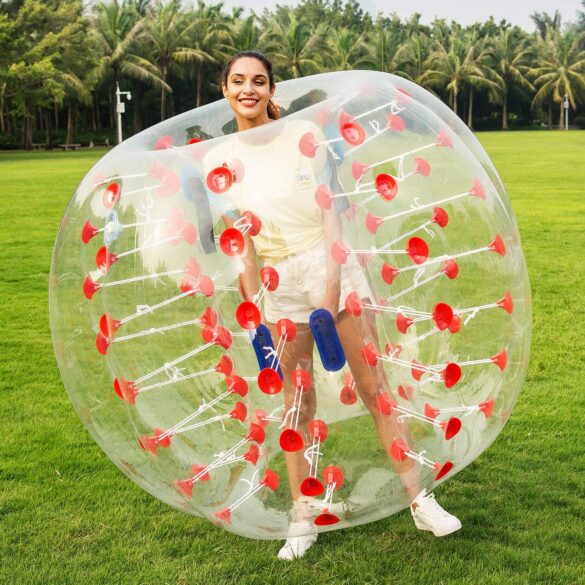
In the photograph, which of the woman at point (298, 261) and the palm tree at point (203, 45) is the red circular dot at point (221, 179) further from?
the palm tree at point (203, 45)

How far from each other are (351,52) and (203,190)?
183 ft

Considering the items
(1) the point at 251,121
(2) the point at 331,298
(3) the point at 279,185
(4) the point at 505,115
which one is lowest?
(2) the point at 331,298

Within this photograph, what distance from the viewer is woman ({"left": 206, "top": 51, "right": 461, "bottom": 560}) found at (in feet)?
9.04

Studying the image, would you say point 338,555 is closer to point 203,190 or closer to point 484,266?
point 484,266

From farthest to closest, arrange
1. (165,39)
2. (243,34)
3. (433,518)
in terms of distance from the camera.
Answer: (243,34), (165,39), (433,518)

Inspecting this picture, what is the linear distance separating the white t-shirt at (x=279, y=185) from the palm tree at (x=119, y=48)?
43.8 m

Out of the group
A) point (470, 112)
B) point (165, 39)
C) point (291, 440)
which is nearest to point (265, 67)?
point (291, 440)

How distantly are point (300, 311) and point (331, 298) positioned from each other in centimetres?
11

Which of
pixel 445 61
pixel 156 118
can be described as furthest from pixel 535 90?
pixel 156 118

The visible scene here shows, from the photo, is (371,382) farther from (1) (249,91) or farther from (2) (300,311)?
(1) (249,91)

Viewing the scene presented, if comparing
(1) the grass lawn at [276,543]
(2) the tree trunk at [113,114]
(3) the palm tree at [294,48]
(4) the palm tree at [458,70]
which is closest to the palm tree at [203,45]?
(3) the palm tree at [294,48]

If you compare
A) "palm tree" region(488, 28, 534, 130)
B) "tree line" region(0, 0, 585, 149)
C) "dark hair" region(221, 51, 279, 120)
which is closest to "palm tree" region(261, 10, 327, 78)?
"tree line" region(0, 0, 585, 149)

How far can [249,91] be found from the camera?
10.1ft

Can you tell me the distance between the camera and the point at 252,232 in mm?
2764
